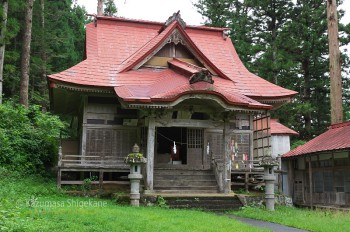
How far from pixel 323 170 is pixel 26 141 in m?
14.6

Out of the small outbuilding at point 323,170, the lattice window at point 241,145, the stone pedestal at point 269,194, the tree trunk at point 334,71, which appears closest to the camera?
the stone pedestal at point 269,194

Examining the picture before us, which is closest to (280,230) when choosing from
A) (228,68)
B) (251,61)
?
(228,68)

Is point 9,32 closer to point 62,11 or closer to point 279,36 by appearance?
point 62,11

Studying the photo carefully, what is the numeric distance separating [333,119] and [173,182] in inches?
440

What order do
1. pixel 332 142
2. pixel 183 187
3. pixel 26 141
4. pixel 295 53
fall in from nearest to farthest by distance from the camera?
pixel 183 187, pixel 332 142, pixel 26 141, pixel 295 53

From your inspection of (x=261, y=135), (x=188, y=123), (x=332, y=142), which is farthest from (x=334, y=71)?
(x=188, y=123)

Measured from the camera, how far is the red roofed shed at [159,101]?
15.7 m

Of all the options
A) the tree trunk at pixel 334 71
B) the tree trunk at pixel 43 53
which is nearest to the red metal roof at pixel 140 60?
the tree trunk at pixel 334 71

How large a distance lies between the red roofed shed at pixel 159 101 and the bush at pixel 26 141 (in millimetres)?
1137

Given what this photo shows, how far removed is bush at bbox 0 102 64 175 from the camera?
17.3 meters

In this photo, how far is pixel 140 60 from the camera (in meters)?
19.3

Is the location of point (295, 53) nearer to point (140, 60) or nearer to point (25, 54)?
point (140, 60)

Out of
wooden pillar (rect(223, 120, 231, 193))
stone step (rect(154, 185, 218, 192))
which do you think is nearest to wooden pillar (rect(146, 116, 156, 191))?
stone step (rect(154, 185, 218, 192))

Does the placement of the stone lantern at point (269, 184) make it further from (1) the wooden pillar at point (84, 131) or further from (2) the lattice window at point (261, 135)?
(1) the wooden pillar at point (84, 131)
